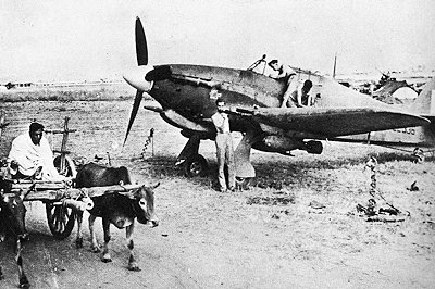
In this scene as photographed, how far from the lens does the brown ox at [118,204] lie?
3535mm

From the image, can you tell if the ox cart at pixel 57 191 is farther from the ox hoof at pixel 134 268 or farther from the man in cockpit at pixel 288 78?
the man in cockpit at pixel 288 78

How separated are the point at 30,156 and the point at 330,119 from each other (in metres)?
4.26

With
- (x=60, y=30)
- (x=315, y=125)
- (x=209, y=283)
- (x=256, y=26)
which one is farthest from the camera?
(x=315, y=125)

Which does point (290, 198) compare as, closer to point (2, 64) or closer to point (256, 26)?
point (256, 26)

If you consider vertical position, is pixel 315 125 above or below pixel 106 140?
above

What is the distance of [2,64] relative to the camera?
444cm

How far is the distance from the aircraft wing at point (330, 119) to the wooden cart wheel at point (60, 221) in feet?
10.9

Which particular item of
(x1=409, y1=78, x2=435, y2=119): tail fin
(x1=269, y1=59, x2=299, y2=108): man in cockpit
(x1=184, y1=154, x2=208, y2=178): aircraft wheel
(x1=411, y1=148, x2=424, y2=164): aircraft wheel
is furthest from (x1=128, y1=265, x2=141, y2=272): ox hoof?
(x1=411, y1=148, x2=424, y2=164): aircraft wheel

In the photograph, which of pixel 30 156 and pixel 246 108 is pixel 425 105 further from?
pixel 30 156

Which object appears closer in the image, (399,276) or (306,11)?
(399,276)

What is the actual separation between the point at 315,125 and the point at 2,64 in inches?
177

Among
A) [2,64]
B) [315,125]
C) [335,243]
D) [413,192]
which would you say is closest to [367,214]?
[335,243]

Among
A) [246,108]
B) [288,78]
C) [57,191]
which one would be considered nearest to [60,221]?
[57,191]

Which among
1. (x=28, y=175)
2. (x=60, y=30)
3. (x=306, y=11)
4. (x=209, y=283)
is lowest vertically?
(x=209, y=283)
